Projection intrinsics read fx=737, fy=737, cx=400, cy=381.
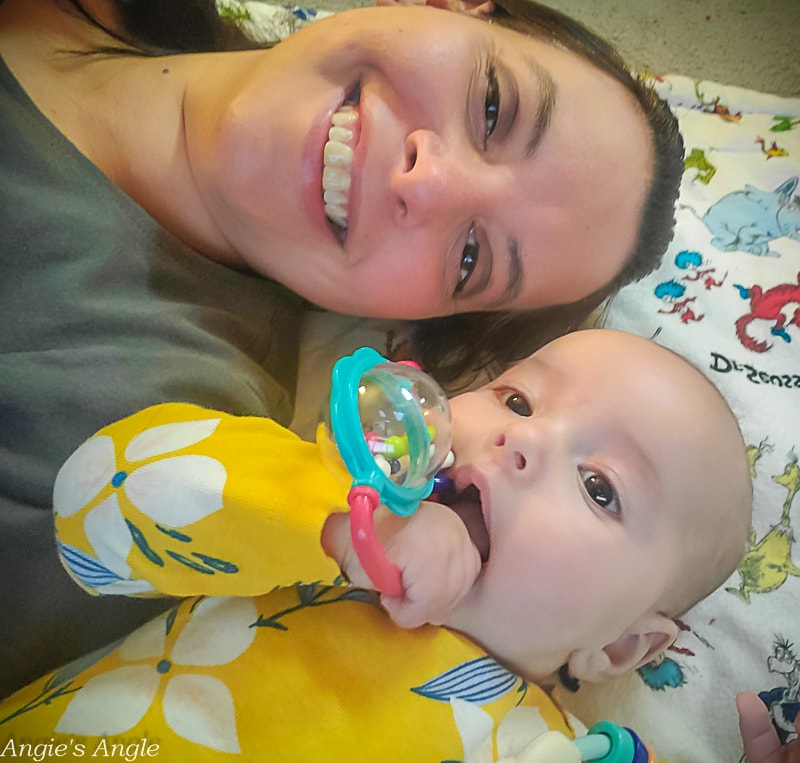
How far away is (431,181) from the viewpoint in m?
0.83

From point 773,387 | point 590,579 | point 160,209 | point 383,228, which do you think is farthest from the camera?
point 773,387

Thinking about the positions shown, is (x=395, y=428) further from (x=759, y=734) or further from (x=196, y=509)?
(x=759, y=734)

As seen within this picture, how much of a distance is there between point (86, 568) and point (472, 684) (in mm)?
415

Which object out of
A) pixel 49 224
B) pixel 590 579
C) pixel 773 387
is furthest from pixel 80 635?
pixel 773 387

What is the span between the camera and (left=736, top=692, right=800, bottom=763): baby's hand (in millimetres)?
900

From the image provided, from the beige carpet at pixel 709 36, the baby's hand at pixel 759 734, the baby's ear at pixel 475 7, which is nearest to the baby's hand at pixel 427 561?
the baby's hand at pixel 759 734

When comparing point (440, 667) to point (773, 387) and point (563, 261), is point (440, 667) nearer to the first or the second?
point (563, 261)

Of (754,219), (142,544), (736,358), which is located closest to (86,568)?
(142,544)

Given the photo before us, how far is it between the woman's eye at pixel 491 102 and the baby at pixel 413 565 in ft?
0.91

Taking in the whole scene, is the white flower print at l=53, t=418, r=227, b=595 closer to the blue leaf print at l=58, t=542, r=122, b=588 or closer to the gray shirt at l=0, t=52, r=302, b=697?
the blue leaf print at l=58, t=542, r=122, b=588

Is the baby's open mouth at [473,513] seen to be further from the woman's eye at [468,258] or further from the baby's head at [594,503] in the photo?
the woman's eye at [468,258]

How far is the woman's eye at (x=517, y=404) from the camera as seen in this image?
0.87m

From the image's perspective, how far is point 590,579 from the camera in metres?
0.79

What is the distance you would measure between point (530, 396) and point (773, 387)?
552mm
